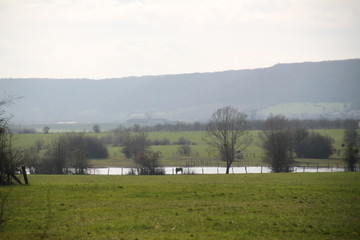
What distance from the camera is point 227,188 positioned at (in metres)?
27.7

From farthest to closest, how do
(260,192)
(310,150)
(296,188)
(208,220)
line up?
(310,150), (296,188), (260,192), (208,220)

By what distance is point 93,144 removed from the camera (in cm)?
10569

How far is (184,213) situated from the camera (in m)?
19.1

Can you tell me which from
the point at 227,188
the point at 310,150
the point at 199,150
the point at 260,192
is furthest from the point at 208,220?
the point at 199,150

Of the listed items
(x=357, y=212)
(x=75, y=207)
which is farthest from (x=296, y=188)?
(x=75, y=207)

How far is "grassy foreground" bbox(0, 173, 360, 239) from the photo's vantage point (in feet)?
51.6

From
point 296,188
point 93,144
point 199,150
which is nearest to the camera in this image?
point 296,188

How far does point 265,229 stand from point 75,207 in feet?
29.0

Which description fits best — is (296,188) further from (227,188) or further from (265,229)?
(265,229)

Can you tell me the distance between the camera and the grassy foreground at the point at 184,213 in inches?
619

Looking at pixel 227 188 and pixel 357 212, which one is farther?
pixel 227 188

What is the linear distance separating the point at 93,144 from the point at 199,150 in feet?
83.6

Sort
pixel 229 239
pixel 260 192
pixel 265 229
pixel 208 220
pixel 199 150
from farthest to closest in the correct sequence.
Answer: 1. pixel 199 150
2. pixel 260 192
3. pixel 208 220
4. pixel 265 229
5. pixel 229 239

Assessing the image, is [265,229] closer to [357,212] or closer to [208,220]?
[208,220]
